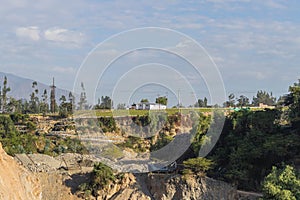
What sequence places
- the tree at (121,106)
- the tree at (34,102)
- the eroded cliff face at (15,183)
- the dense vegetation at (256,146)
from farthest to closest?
the tree at (34,102)
the tree at (121,106)
the dense vegetation at (256,146)
the eroded cliff face at (15,183)

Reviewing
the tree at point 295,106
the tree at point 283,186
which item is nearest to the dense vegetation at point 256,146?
the tree at point 295,106

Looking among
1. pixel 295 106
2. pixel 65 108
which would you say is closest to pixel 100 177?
pixel 295 106

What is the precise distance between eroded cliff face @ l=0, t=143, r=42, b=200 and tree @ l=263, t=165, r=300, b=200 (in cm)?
1156

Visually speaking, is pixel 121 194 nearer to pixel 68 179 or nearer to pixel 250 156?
pixel 68 179

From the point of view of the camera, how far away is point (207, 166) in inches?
1048

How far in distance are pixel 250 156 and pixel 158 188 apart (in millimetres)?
5773

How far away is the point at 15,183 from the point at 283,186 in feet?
41.7

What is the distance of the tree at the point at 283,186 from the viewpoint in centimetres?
2117

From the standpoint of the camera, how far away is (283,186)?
71.1 ft

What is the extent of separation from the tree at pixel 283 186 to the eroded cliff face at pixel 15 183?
37.9 ft

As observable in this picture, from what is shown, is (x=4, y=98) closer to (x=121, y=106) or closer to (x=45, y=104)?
(x=45, y=104)

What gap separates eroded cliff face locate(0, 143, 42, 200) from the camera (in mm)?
20036

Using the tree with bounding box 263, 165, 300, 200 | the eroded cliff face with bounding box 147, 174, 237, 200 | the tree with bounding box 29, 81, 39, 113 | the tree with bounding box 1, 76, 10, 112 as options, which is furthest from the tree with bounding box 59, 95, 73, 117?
the tree with bounding box 263, 165, 300, 200

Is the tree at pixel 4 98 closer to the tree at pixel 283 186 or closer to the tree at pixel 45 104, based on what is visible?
the tree at pixel 45 104
